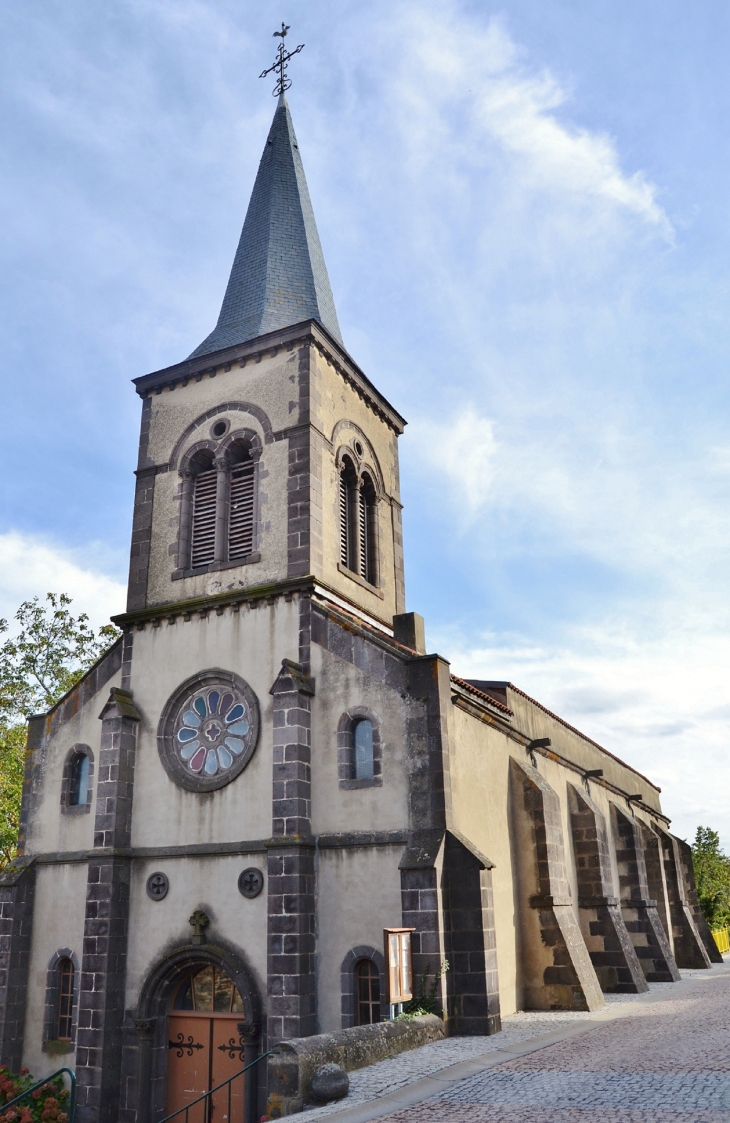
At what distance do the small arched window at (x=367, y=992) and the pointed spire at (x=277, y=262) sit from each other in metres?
13.3

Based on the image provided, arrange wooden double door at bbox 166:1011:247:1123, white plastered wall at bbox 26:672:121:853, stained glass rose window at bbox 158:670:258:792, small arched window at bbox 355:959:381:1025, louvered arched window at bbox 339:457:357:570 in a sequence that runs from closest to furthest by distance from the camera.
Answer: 1. small arched window at bbox 355:959:381:1025
2. wooden double door at bbox 166:1011:247:1123
3. stained glass rose window at bbox 158:670:258:792
4. white plastered wall at bbox 26:672:121:853
5. louvered arched window at bbox 339:457:357:570

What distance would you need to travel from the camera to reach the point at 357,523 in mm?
20516

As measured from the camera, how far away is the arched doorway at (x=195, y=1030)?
15.0m

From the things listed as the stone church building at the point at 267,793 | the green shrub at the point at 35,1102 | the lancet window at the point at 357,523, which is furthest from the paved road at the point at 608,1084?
the lancet window at the point at 357,523

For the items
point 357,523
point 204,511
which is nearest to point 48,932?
point 204,511

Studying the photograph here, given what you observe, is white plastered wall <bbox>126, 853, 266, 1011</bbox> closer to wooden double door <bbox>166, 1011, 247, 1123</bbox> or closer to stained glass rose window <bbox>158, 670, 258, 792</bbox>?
wooden double door <bbox>166, 1011, 247, 1123</bbox>

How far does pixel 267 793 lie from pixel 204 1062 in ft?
15.4

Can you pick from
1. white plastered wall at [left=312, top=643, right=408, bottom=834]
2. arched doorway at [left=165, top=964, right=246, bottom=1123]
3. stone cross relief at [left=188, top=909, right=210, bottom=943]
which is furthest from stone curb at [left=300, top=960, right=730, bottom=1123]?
stone cross relief at [left=188, top=909, right=210, bottom=943]

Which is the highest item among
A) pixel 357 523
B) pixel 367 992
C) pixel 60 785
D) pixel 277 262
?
pixel 277 262

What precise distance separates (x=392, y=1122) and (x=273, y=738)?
821 centimetres

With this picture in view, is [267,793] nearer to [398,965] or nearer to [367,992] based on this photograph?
[367,992]

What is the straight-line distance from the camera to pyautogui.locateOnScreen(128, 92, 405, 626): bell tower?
18.6 m

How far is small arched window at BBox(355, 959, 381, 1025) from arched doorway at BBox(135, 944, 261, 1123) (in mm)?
1767

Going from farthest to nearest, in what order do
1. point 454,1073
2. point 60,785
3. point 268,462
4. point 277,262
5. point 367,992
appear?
point 277,262
point 268,462
point 60,785
point 367,992
point 454,1073
